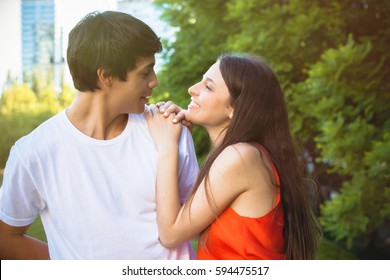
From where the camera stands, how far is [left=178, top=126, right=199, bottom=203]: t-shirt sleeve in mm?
1572

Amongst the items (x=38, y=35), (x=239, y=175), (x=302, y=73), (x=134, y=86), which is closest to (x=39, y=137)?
(x=134, y=86)

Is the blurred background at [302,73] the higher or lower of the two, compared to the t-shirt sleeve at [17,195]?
lower

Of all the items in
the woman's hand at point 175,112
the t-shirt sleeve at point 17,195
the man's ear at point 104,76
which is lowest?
the t-shirt sleeve at point 17,195

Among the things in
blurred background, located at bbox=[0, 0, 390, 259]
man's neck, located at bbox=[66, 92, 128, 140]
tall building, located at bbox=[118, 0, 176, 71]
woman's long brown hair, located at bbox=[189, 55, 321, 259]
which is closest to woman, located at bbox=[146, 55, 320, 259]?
woman's long brown hair, located at bbox=[189, 55, 321, 259]

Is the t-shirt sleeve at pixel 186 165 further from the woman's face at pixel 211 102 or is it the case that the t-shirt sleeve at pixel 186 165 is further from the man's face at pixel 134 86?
the man's face at pixel 134 86

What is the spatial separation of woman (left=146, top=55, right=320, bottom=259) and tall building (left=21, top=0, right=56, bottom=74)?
6.41 feet

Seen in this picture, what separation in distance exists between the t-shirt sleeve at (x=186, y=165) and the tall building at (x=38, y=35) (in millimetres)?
1923

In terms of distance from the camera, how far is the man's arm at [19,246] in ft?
5.05

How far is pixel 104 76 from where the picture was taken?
4.86 feet

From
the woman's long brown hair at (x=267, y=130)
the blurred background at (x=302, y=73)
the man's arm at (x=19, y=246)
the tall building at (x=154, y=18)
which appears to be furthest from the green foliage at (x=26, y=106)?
the woman's long brown hair at (x=267, y=130)

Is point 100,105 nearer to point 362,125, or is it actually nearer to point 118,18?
point 118,18

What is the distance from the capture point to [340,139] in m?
3.18

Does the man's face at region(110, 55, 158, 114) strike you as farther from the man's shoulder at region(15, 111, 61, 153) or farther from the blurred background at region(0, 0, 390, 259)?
the blurred background at region(0, 0, 390, 259)

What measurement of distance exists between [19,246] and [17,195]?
0.73 feet
